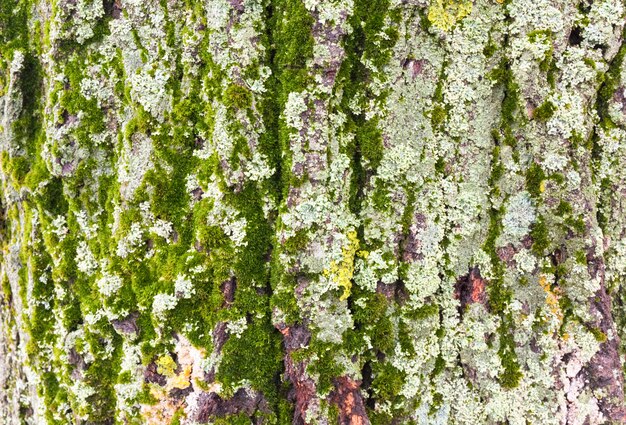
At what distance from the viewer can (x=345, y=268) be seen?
254 centimetres

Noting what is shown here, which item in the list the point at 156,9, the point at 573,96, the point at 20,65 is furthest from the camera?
the point at 20,65

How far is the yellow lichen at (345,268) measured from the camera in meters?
2.52

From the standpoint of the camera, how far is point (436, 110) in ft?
8.64

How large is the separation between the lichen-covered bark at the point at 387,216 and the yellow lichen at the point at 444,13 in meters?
0.01

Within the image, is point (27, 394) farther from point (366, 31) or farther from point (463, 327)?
point (366, 31)

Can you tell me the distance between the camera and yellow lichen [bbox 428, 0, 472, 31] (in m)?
2.60

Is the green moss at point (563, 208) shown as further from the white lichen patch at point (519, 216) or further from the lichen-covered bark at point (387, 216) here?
the white lichen patch at point (519, 216)

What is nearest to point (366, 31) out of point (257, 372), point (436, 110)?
point (436, 110)

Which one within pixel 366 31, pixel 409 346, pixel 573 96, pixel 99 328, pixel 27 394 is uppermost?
pixel 366 31

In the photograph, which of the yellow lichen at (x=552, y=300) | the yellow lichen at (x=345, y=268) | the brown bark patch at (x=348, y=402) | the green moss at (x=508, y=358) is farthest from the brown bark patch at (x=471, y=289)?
the brown bark patch at (x=348, y=402)

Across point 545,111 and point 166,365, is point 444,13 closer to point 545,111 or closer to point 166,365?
point 545,111

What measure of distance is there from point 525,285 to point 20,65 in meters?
3.21

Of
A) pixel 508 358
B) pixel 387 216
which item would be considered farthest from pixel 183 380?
pixel 508 358

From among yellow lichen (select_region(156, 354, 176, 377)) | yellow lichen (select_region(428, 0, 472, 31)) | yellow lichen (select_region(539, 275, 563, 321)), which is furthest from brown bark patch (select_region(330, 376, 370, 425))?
yellow lichen (select_region(428, 0, 472, 31))
